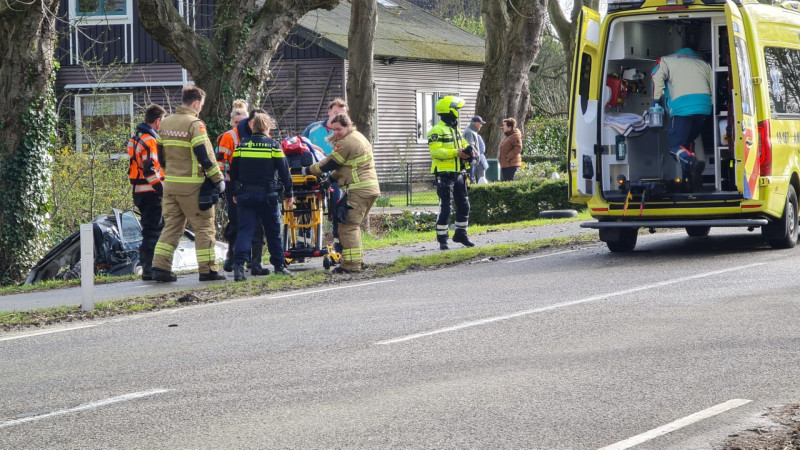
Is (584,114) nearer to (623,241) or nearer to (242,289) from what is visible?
(623,241)

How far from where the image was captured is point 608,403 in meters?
6.26

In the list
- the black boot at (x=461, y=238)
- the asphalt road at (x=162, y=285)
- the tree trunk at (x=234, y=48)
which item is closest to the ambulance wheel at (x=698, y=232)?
the asphalt road at (x=162, y=285)

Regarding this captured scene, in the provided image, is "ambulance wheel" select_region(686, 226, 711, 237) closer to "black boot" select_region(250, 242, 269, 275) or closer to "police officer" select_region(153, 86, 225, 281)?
"black boot" select_region(250, 242, 269, 275)

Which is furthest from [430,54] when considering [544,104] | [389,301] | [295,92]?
[389,301]

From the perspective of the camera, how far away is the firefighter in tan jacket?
12953 millimetres

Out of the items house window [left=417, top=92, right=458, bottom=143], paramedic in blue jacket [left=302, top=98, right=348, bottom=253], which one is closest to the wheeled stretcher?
paramedic in blue jacket [left=302, top=98, right=348, bottom=253]

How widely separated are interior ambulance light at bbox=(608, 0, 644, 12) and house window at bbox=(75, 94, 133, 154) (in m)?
10.7

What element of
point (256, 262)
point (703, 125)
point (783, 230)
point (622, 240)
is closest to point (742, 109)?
point (703, 125)

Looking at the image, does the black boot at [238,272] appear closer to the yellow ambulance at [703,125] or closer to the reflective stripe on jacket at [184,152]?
the reflective stripe on jacket at [184,152]

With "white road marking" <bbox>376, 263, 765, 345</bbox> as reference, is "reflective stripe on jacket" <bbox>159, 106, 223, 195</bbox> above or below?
above

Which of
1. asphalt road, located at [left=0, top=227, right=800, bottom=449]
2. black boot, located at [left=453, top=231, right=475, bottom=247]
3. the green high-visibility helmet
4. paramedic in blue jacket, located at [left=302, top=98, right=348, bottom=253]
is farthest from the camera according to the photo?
black boot, located at [left=453, top=231, right=475, bottom=247]

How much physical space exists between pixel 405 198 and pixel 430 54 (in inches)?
309

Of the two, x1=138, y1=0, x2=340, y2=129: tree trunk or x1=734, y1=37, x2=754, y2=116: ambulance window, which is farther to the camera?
Answer: x1=138, y1=0, x2=340, y2=129: tree trunk

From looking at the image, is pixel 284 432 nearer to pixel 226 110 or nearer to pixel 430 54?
pixel 226 110
